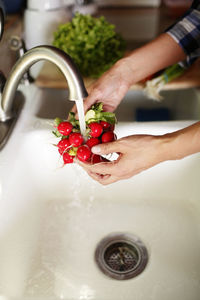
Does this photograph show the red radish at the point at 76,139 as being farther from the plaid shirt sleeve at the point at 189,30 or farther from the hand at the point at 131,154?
the plaid shirt sleeve at the point at 189,30

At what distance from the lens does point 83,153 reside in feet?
2.52

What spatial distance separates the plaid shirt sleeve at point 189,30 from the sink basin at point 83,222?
0.86 ft

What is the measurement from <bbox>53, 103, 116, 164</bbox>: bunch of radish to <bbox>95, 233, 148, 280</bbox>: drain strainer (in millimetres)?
272

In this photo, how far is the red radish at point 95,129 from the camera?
31.0 inches

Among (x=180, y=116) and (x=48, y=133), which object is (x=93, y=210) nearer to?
(x=48, y=133)

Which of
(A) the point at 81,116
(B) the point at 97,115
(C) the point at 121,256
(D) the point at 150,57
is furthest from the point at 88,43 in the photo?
(C) the point at 121,256

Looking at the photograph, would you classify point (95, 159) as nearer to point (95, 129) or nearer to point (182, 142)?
point (95, 129)

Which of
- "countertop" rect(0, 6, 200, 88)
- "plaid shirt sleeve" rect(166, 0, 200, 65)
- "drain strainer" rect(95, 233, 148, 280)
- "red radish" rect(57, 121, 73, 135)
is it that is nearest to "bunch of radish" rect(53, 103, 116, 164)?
"red radish" rect(57, 121, 73, 135)

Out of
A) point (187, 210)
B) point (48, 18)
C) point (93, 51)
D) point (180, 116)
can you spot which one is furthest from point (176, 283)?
point (48, 18)

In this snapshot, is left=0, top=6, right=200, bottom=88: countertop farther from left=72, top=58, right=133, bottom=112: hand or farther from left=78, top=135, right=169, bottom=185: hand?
left=78, top=135, right=169, bottom=185: hand

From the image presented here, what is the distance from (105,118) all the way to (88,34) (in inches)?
17.8

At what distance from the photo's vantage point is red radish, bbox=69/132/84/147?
78 cm

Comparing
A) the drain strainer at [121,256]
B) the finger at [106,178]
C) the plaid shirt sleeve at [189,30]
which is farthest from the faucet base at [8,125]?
the plaid shirt sleeve at [189,30]

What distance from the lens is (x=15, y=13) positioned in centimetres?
142
